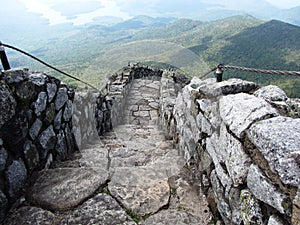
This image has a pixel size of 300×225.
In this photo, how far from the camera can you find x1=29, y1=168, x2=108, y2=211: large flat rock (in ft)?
6.75

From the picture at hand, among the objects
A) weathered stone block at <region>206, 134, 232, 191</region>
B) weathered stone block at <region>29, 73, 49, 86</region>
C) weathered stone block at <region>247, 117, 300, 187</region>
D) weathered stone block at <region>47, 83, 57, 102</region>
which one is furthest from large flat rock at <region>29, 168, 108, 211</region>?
weathered stone block at <region>247, 117, 300, 187</region>

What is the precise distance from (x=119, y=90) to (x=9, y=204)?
7013mm

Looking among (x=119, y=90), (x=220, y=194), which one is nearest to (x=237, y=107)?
(x=220, y=194)

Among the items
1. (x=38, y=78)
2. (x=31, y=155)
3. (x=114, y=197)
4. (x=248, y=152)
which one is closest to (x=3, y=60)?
(x=38, y=78)

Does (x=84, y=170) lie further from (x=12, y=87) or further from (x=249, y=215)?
(x=249, y=215)

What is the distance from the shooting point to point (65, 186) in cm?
224

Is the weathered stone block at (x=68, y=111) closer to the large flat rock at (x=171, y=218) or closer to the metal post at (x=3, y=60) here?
the metal post at (x=3, y=60)

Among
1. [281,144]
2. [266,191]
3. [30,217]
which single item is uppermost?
[281,144]

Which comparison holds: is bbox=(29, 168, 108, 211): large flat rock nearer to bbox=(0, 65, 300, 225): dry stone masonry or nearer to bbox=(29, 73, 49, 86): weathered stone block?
bbox=(0, 65, 300, 225): dry stone masonry

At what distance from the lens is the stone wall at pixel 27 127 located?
196cm

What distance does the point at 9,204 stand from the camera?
1.98 meters

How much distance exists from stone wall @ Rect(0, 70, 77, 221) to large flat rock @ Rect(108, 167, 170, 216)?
0.94 metres

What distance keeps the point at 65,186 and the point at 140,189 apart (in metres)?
0.81

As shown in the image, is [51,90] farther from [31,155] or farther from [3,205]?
[3,205]
